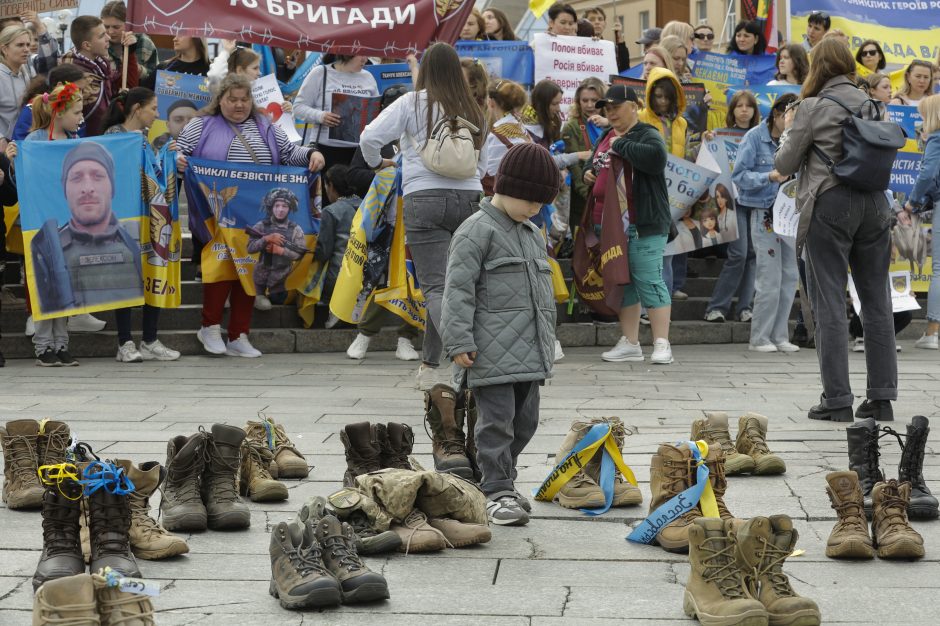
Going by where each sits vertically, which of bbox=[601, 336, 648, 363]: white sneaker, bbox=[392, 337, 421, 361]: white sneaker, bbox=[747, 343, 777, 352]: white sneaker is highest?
bbox=[392, 337, 421, 361]: white sneaker

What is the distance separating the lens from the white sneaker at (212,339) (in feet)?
34.4

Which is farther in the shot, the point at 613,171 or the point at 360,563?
the point at 613,171

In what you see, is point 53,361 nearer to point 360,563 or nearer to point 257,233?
point 257,233

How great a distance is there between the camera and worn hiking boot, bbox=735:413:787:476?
5.79m

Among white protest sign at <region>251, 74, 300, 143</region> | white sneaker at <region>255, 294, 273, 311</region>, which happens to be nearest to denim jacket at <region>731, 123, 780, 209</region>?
white protest sign at <region>251, 74, 300, 143</region>

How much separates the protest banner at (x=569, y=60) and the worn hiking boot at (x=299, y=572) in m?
9.37

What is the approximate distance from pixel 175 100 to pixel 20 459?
661cm

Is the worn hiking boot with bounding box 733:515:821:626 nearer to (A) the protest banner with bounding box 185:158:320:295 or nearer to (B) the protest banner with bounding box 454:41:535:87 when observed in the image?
(A) the protest banner with bounding box 185:158:320:295

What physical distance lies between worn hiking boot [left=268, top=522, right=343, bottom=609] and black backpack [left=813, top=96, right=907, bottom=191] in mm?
4088

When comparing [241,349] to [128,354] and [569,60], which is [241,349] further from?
[569,60]

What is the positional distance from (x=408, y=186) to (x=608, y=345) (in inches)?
165

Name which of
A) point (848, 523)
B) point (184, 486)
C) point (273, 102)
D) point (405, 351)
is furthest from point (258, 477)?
point (273, 102)

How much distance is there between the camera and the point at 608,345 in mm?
11617

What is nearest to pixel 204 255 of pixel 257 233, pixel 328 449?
pixel 257 233
